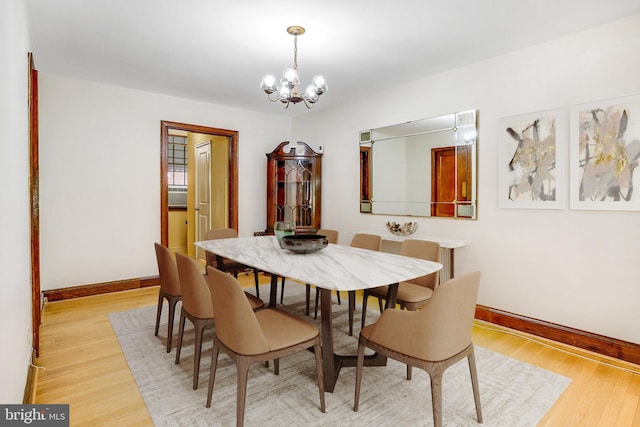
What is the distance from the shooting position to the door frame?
184 inches

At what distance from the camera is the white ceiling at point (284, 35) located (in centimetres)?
247

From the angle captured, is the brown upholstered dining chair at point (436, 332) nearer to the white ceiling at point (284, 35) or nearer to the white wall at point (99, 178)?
the white ceiling at point (284, 35)

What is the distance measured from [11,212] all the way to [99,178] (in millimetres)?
2991

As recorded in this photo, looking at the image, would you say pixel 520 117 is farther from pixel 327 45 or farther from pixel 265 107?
pixel 265 107

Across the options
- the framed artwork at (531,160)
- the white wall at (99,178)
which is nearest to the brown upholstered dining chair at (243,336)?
the framed artwork at (531,160)

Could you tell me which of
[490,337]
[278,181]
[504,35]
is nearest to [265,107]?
[278,181]

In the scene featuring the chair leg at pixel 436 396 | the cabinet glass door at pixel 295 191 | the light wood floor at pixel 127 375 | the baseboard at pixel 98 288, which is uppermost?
the cabinet glass door at pixel 295 191

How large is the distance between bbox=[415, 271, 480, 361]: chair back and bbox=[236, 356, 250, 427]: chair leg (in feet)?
2.82

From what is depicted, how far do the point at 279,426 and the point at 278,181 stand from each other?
394 cm

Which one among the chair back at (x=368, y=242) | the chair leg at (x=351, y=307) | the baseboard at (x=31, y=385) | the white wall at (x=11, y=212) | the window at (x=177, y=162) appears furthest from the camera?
the window at (x=177, y=162)

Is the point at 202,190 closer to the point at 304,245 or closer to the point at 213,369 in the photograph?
the point at 304,245

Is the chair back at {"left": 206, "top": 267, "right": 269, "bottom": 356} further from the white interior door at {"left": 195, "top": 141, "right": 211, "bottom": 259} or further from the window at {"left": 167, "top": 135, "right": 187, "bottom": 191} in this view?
the window at {"left": 167, "top": 135, "right": 187, "bottom": 191}

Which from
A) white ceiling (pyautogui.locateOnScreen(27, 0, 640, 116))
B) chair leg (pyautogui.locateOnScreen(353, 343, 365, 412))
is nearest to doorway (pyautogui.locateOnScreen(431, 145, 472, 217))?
white ceiling (pyautogui.locateOnScreen(27, 0, 640, 116))

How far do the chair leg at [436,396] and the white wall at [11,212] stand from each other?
69.4 inches
